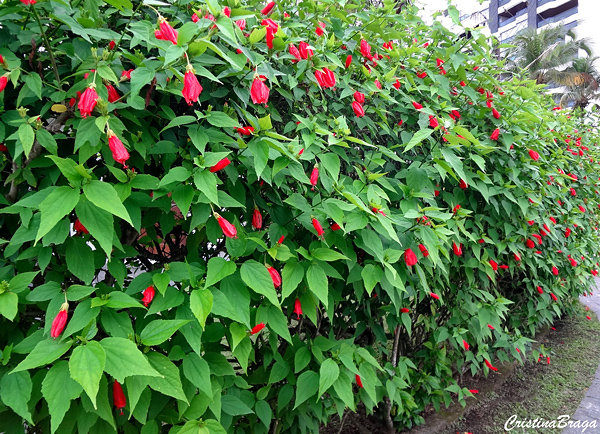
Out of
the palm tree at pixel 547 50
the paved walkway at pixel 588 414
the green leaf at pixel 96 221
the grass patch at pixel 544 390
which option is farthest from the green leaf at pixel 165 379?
the palm tree at pixel 547 50

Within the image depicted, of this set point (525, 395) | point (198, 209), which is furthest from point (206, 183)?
point (525, 395)

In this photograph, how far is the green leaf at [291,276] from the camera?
1.30 m

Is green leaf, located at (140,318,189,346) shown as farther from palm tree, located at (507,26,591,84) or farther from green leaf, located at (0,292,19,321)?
palm tree, located at (507,26,591,84)

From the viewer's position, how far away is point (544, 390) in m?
3.54

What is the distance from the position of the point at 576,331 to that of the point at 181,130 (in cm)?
557

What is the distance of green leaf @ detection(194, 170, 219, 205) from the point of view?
1.05m

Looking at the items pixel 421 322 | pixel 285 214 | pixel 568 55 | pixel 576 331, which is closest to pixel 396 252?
pixel 285 214

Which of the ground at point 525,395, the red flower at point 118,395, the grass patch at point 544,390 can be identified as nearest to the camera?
the red flower at point 118,395

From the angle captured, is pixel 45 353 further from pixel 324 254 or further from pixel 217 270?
pixel 324 254

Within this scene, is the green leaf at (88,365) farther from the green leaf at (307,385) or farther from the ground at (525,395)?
the ground at (525,395)

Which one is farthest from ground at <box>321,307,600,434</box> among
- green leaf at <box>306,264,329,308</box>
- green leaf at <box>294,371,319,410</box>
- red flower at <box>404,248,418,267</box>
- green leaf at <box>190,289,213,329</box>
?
green leaf at <box>190,289,213,329</box>

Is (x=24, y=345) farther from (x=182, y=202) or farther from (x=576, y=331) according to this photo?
(x=576, y=331)

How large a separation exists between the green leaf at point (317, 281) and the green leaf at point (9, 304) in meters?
0.82

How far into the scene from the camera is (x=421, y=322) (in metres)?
2.69
